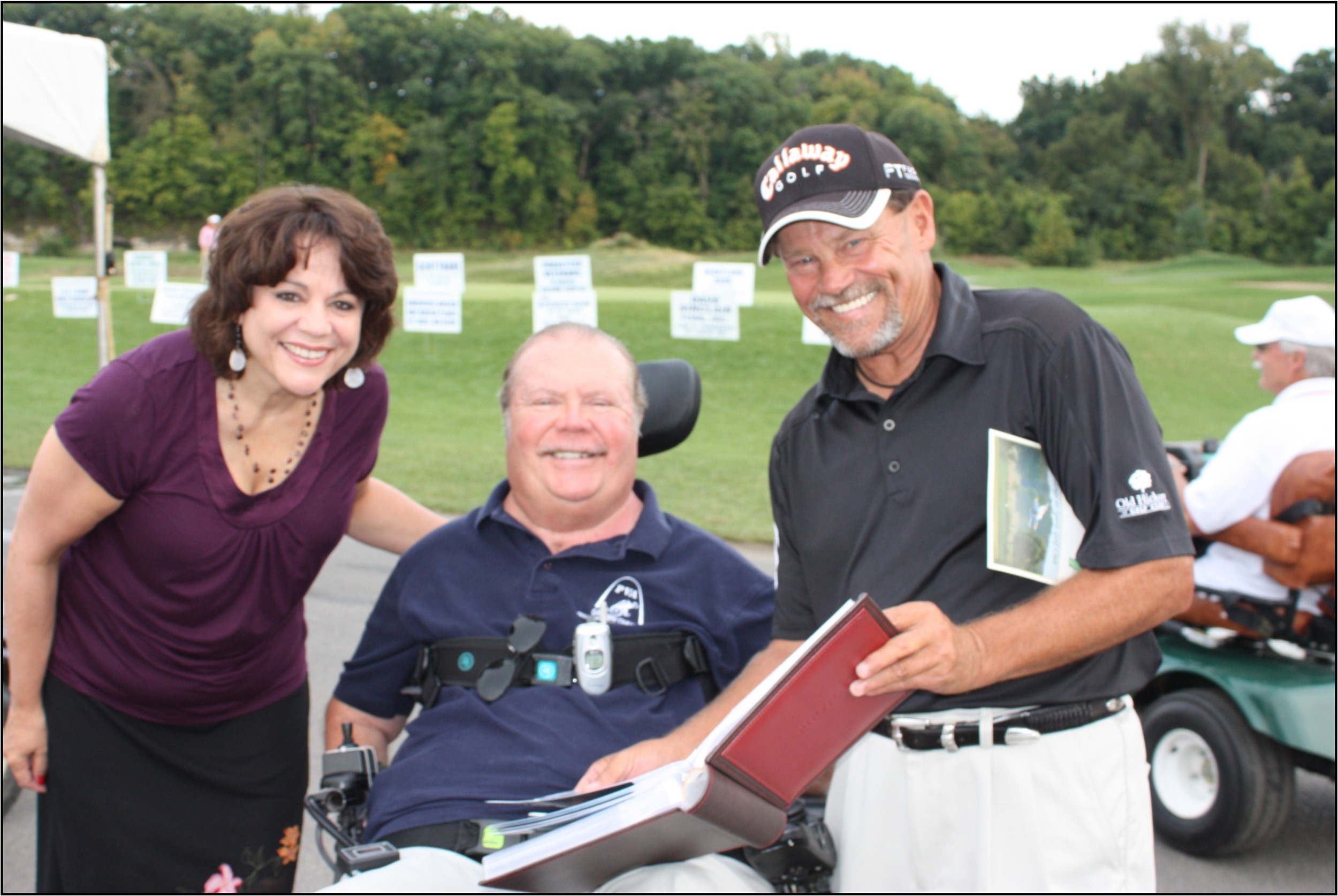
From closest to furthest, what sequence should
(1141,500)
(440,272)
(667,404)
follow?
(1141,500), (667,404), (440,272)

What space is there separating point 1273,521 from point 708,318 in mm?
7489

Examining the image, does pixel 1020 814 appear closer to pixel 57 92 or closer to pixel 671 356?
pixel 57 92

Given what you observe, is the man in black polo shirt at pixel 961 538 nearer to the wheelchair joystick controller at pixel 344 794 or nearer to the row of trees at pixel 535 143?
the wheelchair joystick controller at pixel 344 794

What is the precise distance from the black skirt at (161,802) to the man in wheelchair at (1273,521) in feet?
9.29

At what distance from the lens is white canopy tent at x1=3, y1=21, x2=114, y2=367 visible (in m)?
6.45

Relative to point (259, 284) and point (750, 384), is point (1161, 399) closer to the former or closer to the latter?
point (750, 384)

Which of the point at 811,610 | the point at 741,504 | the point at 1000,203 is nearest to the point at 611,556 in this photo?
the point at 811,610

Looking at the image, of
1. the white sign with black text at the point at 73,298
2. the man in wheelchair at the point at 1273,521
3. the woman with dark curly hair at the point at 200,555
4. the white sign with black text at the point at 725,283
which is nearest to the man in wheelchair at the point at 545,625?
the woman with dark curly hair at the point at 200,555

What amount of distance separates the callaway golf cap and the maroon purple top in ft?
11.0

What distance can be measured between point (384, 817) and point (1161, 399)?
1775 centimetres

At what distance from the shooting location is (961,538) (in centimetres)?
191

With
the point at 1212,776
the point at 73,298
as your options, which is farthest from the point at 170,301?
the point at 1212,776

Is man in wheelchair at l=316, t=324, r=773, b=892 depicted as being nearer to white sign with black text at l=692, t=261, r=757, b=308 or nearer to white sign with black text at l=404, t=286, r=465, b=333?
white sign with black text at l=692, t=261, r=757, b=308

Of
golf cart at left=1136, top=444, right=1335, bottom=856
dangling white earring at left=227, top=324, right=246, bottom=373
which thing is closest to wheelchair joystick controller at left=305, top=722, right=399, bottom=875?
dangling white earring at left=227, top=324, right=246, bottom=373
